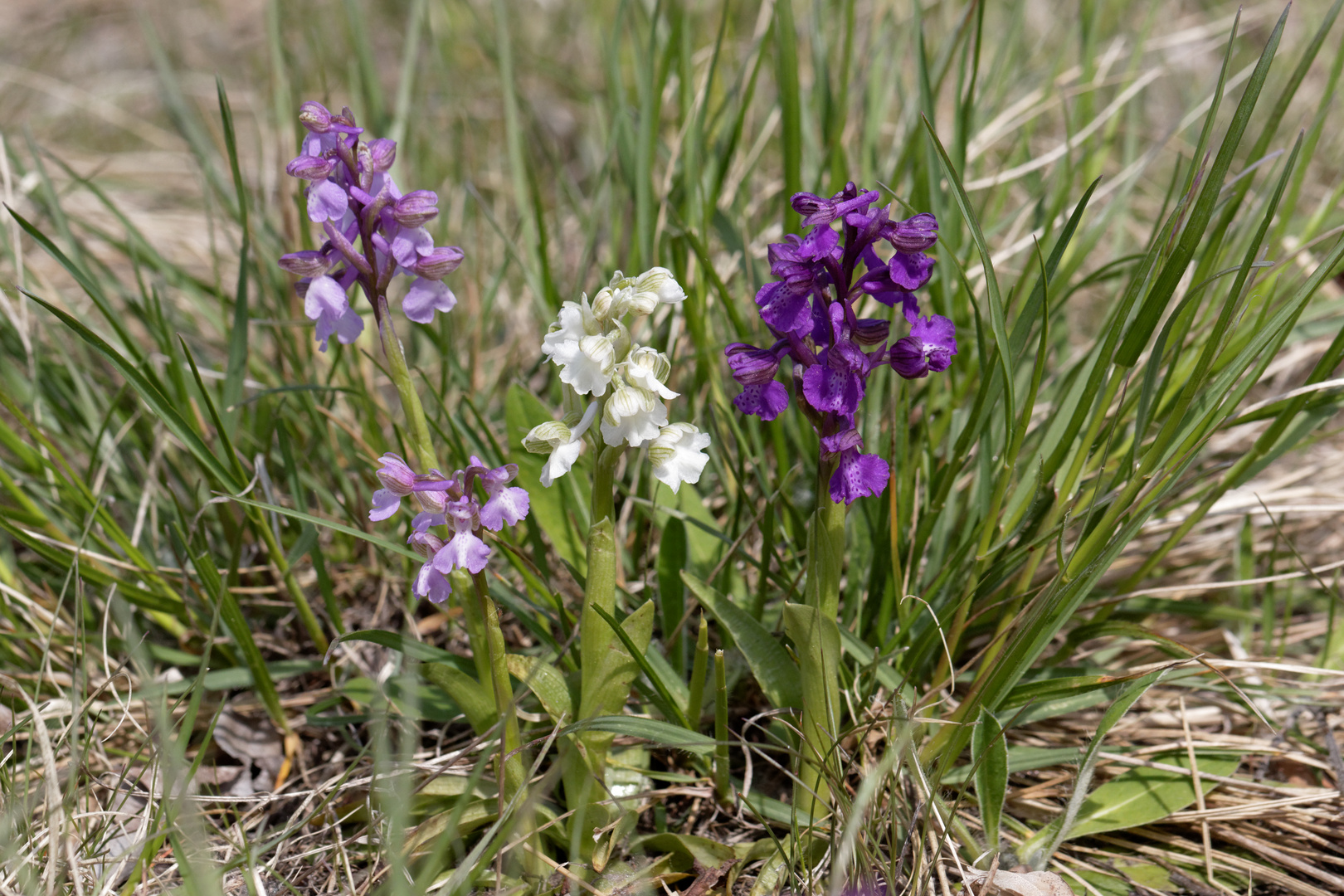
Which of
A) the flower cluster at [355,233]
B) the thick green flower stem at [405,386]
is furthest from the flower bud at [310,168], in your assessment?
the thick green flower stem at [405,386]

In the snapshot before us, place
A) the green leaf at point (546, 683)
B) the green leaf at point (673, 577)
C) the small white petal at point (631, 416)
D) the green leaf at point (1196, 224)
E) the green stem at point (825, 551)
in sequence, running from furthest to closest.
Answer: the green leaf at point (673, 577)
the green leaf at point (546, 683)
the green stem at point (825, 551)
the green leaf at point (1196, 224)
the small white petal at point (631, 416)

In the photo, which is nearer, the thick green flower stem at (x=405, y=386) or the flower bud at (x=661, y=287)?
the flower bud at (x=661, y=287)

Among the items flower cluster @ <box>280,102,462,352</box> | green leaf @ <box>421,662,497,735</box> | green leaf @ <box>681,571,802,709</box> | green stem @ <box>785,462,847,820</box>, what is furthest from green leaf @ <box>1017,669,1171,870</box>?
flower cluster @ <box>280,102,462,352</box>

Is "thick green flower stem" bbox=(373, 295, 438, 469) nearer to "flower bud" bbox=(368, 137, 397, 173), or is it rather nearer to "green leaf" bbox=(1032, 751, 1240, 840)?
"flower bud" bbox=(368, 137, 397, 173)

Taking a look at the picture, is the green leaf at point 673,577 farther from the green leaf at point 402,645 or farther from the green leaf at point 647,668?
the green leaf at point 402,645

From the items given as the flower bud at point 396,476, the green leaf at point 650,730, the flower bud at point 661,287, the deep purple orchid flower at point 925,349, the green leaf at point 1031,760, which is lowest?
the green leaf at point 1031,760

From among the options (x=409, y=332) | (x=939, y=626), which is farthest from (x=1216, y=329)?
(x=409, y=332)
